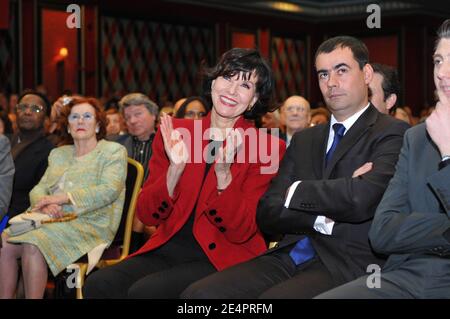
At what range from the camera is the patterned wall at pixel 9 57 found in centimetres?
1215

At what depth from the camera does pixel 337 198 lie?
2.79 m

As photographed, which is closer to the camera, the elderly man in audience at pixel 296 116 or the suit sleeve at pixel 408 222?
the suit sleeve at pixel 408 222

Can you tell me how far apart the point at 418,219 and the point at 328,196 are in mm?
437

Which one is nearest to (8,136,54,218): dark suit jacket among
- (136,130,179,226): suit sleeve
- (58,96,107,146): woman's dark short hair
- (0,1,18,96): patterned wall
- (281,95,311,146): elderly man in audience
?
(58,96,107,146): woman's dark short hair

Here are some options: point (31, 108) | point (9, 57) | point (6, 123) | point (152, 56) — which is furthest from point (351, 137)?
point (152, 56)

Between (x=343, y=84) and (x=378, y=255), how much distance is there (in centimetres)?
70

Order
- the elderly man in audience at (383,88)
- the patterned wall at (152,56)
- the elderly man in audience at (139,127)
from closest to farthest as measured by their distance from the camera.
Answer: the elderly man in audience at (383,88) → the elderly man in audience at (139,127) → the patterned wall at (152,56)

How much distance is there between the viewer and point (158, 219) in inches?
129

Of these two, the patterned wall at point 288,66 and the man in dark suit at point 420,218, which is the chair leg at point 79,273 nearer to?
the man in dark suit at point 420,218

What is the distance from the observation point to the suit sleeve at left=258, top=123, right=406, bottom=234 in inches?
110

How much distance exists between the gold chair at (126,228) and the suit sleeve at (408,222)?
196 cm

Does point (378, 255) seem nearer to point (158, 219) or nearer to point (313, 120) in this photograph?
point (158, 219)

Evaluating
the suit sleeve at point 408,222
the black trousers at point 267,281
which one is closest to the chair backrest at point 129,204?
the black trousers at point 267,281
